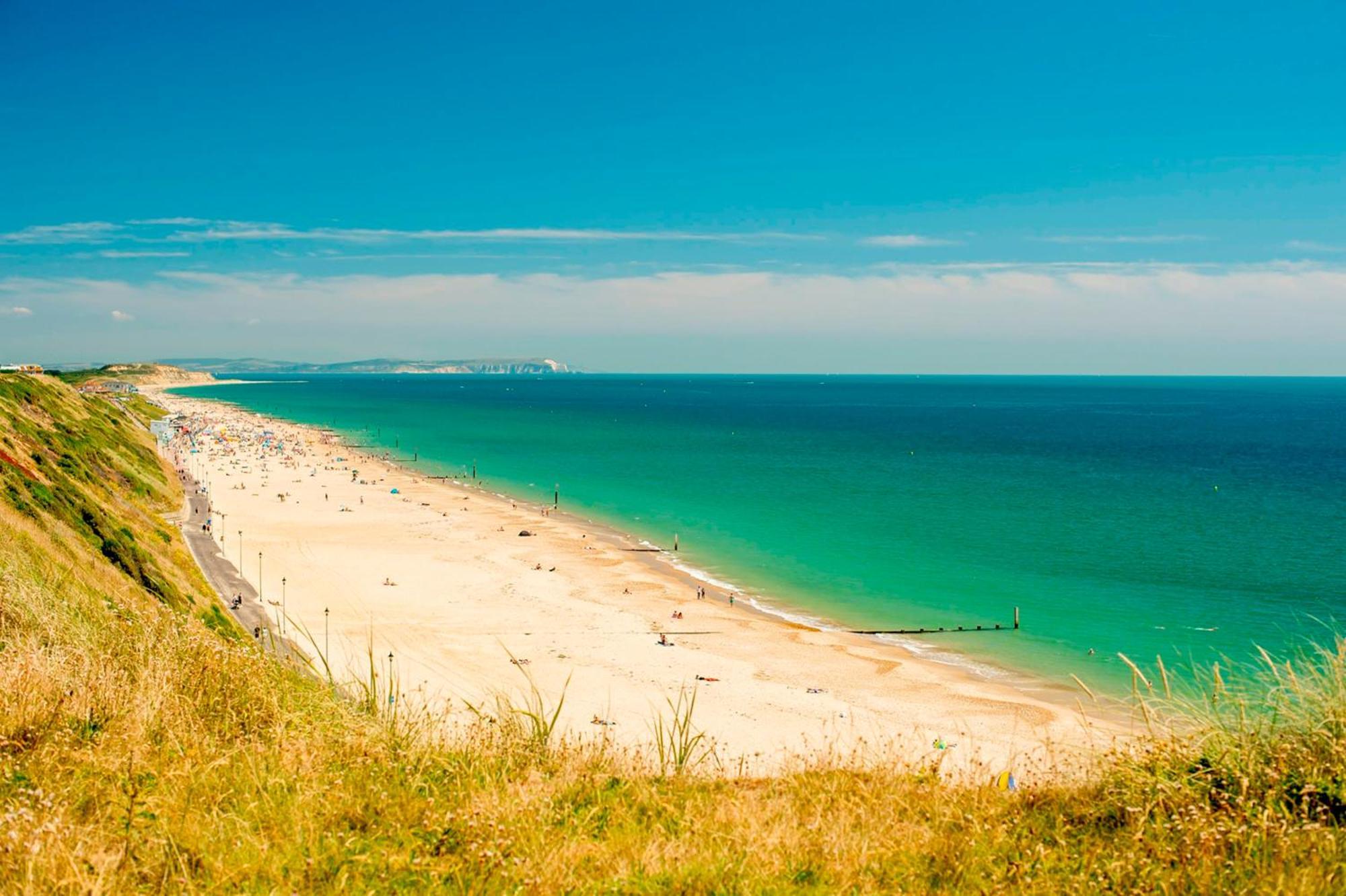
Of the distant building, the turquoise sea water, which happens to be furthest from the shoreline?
the distant building

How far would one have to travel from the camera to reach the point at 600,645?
98.6 feet

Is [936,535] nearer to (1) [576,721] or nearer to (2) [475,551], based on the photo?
(2) [475,551]

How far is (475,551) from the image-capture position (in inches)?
1778

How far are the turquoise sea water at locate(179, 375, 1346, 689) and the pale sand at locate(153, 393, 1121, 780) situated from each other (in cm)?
462

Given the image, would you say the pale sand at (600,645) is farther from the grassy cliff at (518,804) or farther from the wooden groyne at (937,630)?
the grassy cliff at (518,804)

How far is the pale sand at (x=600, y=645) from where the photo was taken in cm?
2203

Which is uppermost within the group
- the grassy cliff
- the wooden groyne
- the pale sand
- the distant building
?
the distant building

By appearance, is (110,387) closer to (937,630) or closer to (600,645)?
(600,645)

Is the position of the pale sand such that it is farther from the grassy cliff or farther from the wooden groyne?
the grassy cliff

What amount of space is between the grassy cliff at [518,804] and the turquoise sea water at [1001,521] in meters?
21.3

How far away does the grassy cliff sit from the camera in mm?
5137

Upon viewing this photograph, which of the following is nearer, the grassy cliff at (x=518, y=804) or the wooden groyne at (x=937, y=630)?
the grassy cliff at (x=518, y=804)

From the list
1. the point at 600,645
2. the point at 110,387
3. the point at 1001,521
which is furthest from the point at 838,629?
the point at 110,387

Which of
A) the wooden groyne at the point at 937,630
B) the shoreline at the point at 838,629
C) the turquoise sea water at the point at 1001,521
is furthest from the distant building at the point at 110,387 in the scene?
the wooden groyne at the point at 937,630
